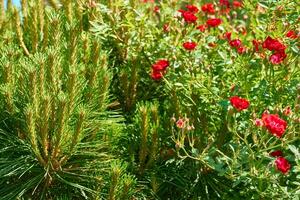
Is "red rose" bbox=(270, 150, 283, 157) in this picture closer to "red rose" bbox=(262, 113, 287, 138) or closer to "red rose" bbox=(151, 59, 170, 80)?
"red rose" bbox=(262, 113, 287, 138)

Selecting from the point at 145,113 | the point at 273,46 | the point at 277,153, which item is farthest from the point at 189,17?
the point at 277,153

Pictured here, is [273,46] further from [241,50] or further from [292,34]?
[292,34]

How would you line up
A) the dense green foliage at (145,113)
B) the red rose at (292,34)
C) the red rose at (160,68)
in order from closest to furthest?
the dense green foliage at (145,113)
the red rose at (160,68)
the red rose at (292,34)

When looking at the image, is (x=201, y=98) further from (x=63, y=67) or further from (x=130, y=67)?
(x=63, y=67)

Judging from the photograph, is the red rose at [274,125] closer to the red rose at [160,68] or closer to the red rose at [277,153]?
the red rose at [277,153]

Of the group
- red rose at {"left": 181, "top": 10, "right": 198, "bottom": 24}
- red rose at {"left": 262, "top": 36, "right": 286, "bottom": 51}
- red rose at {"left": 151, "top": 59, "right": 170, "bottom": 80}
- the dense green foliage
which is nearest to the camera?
the dense green foliage

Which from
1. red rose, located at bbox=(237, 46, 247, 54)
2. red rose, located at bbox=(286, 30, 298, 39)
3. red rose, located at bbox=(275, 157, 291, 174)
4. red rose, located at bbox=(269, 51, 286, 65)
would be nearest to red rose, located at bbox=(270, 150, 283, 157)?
red rose, located at bbox=(275, 157, 291, 174)

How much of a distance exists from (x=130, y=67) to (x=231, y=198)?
103 centimetres

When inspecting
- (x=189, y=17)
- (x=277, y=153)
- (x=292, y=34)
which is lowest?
(x=277, y=153)

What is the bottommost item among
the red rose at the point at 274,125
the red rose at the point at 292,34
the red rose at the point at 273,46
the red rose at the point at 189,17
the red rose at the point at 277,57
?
the red rose at the point at 292,34

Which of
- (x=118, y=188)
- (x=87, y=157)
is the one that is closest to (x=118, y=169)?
(x=118, y=188)

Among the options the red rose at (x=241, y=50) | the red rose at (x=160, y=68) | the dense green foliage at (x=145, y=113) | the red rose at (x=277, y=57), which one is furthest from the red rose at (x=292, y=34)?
the red rose at (x=160, y=68)

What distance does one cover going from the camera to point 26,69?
267cm

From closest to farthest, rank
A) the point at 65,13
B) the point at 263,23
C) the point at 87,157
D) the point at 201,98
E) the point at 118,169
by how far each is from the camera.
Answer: the point at 118,169 < the point at 87,157 < the point at 201,98 < the point at 263,23 < the point at 65,13
